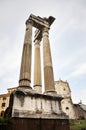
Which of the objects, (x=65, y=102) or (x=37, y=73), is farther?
(x=65, y=102)

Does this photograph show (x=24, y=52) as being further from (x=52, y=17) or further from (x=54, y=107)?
(x=52, y=17)

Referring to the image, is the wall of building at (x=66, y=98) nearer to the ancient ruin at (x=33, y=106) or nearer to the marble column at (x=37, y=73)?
the marble column at (x=37, y=73)

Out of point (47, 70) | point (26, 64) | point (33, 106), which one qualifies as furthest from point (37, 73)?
point (33, 106)

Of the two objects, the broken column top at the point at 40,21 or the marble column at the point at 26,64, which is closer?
the marble column at the point at 26,64

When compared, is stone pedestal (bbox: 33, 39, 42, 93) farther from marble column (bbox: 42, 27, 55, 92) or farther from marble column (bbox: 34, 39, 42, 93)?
marble column (bbox: 42, 27, 55, 92)

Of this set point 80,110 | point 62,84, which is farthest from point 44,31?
point 80,110

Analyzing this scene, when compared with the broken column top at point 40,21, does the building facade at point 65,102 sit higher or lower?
lower

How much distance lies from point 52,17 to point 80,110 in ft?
134

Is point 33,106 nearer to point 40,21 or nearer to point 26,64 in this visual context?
point 26,64

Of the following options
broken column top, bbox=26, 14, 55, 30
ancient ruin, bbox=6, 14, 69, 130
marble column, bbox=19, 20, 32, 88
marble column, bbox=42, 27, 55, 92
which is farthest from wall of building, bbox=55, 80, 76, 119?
marble column, bbox=19, 20, 32, 88

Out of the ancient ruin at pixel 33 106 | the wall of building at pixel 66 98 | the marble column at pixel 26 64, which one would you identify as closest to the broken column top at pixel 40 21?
the marble column at pixel 26 64

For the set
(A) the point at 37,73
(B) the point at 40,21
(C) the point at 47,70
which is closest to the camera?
(C) the point at 47,70

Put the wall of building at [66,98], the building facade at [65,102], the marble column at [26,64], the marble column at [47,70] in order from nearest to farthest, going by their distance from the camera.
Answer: the marble column at [26,64] → the marble column at [47,70] → the wall of building at [66,98] → the building facade at [65,102]

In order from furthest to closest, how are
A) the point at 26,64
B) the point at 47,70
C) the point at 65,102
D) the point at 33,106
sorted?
the point at 65,102, the point at 47,70, the point at 26,64, the point at 33,106
